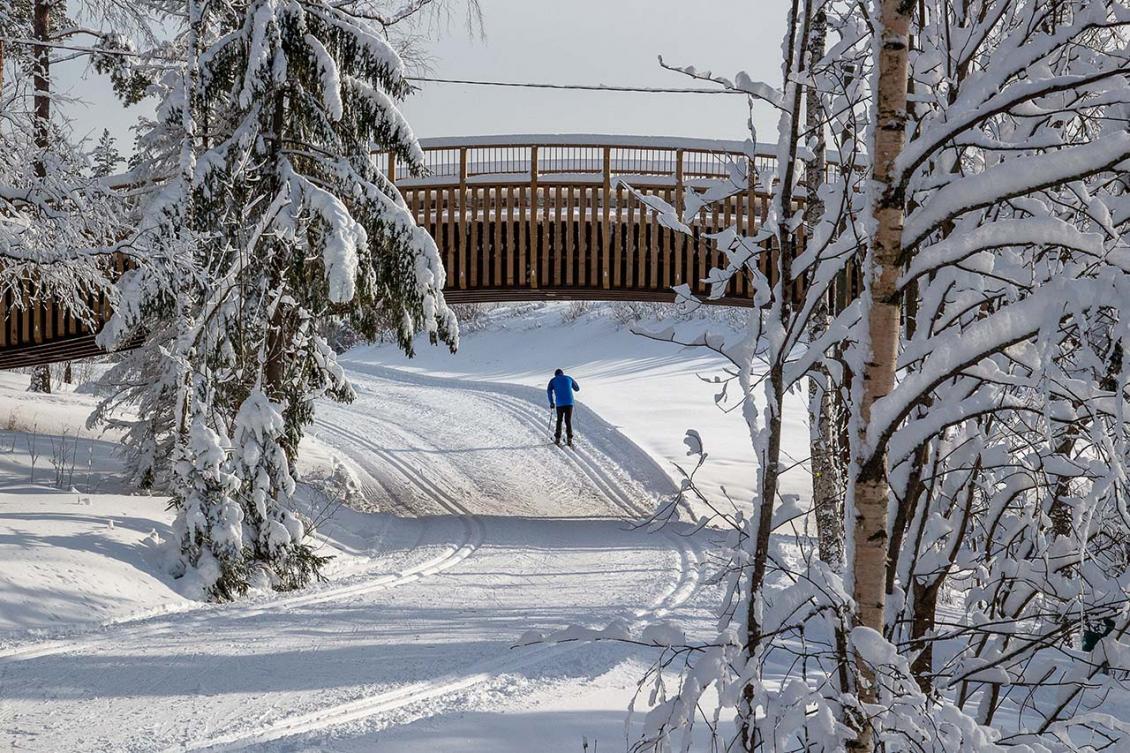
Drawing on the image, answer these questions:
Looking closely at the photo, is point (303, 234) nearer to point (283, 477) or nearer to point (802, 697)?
point (283, 477)

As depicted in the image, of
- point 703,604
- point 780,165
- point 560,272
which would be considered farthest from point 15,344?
point 780,165

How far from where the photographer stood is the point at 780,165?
291cm

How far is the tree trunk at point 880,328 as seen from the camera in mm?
2709

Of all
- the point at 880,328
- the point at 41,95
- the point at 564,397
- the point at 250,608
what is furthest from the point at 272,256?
the point at 564,397

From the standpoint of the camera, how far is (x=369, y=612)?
9.08m

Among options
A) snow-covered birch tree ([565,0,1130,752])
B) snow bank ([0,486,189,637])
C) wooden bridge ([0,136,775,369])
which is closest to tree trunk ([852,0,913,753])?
snow-covered birch tree ([565,0,1130,752])

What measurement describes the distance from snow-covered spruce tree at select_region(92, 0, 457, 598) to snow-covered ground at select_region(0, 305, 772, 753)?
3.37ft

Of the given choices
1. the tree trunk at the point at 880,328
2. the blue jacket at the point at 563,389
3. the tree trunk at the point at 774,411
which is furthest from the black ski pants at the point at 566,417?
the tree trunk at the point at 880,328

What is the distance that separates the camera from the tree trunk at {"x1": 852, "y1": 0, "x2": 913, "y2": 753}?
271cm

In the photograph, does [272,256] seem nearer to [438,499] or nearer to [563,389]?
[438,499]

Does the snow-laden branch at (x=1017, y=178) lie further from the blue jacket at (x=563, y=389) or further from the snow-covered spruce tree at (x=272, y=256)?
the blue jacket at (x=563, y=389)

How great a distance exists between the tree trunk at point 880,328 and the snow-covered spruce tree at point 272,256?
7.85 meters

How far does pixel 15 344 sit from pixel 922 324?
1467 cm

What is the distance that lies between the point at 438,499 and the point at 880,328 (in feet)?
47.8
